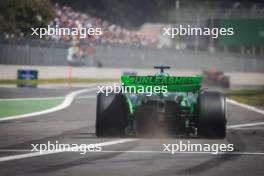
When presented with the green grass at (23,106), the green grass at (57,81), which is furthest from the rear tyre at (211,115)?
the green grass at (57,81)

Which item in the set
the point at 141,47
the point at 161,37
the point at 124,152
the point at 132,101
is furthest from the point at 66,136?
the point at 161,37

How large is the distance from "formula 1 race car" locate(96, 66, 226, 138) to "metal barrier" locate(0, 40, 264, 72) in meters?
28.6

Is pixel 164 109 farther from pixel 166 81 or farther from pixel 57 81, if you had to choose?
pixel 57 81

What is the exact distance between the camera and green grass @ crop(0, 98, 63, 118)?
23.2m

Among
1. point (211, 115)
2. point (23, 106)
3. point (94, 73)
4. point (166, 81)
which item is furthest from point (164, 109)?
point (94, 73)

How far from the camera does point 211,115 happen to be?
1538 centimetres

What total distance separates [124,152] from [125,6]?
115ft

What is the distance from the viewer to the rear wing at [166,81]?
15328 millimetres

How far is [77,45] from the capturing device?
5256 cm

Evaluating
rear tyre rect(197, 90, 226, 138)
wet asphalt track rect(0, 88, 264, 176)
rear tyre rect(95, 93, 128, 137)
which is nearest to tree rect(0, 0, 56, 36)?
wet asphalt track rect(0, 88, 264, 176)

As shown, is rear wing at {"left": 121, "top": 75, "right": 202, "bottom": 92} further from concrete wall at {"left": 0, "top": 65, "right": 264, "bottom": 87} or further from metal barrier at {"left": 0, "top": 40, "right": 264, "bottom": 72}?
concrete wall at {"left": 0, "top": 65, "right": 264, "bottom": 87}

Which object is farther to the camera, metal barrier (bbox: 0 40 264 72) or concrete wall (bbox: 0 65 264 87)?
concrete wall (bbox: 0 65 264 87)

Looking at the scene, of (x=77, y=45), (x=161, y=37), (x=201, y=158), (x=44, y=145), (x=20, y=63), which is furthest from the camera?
(x=161, y=37)

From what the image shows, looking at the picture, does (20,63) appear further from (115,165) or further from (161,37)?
(115,165)
